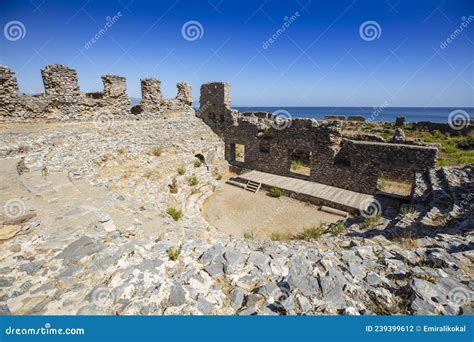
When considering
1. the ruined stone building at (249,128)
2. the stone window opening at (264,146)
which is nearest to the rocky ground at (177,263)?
the ruined stone building at (249,128)

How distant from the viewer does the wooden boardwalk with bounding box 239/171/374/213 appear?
419 inches

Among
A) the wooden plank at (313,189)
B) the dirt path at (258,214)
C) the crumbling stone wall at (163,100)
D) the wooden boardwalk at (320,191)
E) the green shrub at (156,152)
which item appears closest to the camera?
the dirt path at (258,214)

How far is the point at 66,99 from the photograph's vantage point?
9.98 meters

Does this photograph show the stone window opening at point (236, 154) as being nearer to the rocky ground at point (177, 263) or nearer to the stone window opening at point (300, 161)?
the stone window opening at point (300, 161)

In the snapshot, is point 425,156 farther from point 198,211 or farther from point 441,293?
point 198,211

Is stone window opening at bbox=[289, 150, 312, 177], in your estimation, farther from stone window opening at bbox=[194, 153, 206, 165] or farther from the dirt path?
stone window opening at bbox=[194, 153, 206, 165]

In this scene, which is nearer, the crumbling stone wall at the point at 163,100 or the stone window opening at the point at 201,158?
the crumbling stone wall at the point at 163,100

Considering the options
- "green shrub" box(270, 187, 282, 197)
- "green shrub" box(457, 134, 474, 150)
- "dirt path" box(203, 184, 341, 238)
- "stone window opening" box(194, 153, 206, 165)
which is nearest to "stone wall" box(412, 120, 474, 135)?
"green shrub" box(457, 134, 474, 150)

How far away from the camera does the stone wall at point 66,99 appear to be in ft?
28.5

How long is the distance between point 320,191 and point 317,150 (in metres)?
2.73

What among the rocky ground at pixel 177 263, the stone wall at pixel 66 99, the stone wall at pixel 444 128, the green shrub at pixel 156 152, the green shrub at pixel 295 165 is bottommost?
the green shrub at pixel 295 165

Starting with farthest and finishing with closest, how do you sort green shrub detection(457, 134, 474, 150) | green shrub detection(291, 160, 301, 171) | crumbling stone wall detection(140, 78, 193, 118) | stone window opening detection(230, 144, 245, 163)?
green shrub detection(457, 134, 474, 150) < stone window opening detection(230, 144, 245, 163) < green shrub detection(291, 160, 301, 171) < crumbling stone wall detection(140, 78, 193, 118)

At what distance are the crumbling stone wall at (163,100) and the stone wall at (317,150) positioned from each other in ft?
10.1

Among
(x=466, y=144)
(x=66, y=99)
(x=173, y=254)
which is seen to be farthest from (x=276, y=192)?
(x=466, y=144)
